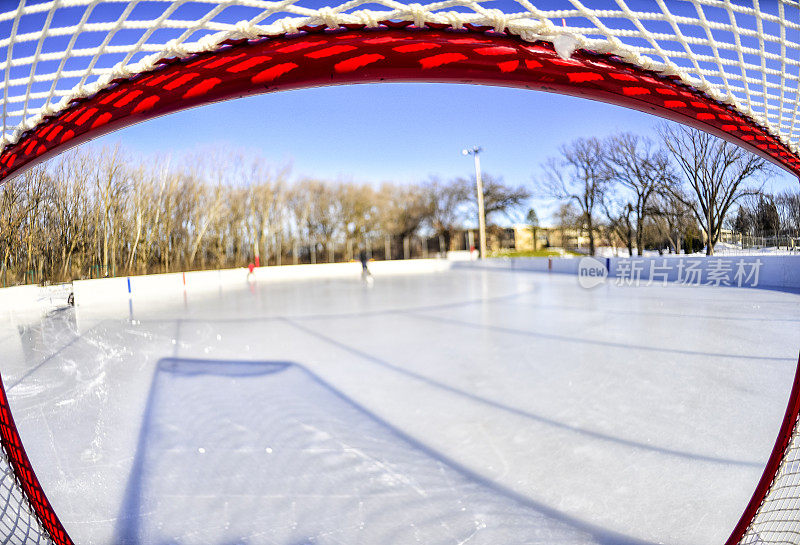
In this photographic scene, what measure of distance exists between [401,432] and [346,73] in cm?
182

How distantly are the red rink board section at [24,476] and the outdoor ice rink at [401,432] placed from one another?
369 millimetres

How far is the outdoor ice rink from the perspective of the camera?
134 centimetres

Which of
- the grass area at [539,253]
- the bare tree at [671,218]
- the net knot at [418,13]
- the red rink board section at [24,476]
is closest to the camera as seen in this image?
the net knot at [418,13]

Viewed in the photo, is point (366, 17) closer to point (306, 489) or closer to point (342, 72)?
point (342, 72)

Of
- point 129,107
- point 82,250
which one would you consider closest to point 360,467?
point 82,250

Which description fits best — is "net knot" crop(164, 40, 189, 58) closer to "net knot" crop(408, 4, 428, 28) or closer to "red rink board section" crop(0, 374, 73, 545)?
"net knot" crop(408, 4, 428, 28)

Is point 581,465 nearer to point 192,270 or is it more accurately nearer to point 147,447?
point 192,270

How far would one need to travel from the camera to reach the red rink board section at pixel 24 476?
0.93m

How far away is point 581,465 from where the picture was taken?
1639 mm

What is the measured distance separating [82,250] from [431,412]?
1.85m

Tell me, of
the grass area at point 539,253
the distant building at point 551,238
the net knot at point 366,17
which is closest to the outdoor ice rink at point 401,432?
the net knot at point 366,17

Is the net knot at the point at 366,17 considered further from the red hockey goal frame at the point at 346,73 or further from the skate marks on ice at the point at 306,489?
the skate marks on ice at the point at 306,489

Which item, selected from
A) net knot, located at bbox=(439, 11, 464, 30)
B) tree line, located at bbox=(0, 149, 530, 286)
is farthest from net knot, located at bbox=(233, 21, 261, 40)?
tree line, located at bbox=(0, 149, 530, 286)

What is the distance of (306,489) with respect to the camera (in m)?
1.54
